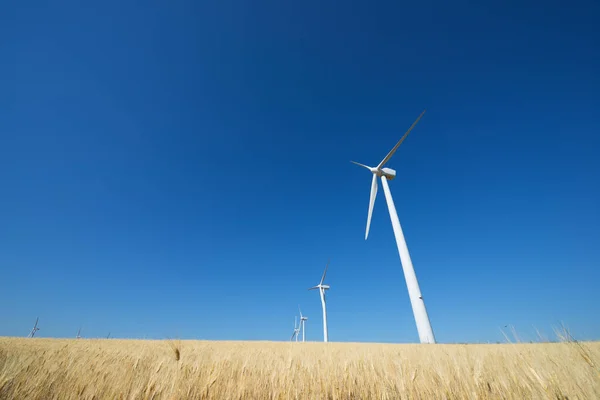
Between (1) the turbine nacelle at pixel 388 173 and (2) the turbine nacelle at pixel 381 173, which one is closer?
(2) the turbine nacelle at pixel 381 173

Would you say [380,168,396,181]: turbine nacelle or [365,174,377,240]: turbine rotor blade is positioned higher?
[380,168,396,181]: turbine nacelle

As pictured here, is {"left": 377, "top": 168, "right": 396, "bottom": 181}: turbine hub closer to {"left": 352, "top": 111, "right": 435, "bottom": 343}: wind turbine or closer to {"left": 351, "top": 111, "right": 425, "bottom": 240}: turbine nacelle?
{"left": 351, "top": 111, "right": 425, "bottom": 240}: turbine nacelle

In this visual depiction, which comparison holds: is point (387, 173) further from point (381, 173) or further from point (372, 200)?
point (372, 200)

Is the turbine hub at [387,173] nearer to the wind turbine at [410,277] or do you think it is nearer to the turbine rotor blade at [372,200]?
the turbine rotor blade at [372,200]

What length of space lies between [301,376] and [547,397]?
2180 millimetres

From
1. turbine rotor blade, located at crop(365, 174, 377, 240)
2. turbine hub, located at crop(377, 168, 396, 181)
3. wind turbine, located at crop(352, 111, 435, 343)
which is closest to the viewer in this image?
wind turbine, located at crop(352, 111, 435, 343)

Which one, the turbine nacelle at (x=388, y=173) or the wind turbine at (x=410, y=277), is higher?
the turbine nacelle at (x=388, y=173)

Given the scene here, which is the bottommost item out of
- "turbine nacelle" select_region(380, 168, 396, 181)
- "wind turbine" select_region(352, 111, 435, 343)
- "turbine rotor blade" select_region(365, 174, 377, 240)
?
"wind turbine" select_region(352, 111, 435, 343)

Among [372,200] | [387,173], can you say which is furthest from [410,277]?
[387,173]

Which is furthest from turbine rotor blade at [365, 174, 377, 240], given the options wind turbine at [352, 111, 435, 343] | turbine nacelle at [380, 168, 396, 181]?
turbine nacelle at [380, 168, 396, 181]

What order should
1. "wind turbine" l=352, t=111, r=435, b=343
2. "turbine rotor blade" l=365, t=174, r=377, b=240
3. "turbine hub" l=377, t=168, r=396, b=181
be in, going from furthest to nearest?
"turbine hub" l=377, t=168, r=396, b=181 → "turbine rotor blade" l=365, t=174, r=377, b=240 → "wind turbine" l=352, t=111, r=435, b=343

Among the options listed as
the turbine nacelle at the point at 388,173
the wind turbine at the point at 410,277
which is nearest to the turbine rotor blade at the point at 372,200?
the wind turbine at the point at 410,277

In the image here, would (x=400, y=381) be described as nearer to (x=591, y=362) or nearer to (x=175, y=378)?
(x=591, y=362)

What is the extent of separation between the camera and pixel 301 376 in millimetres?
2939
